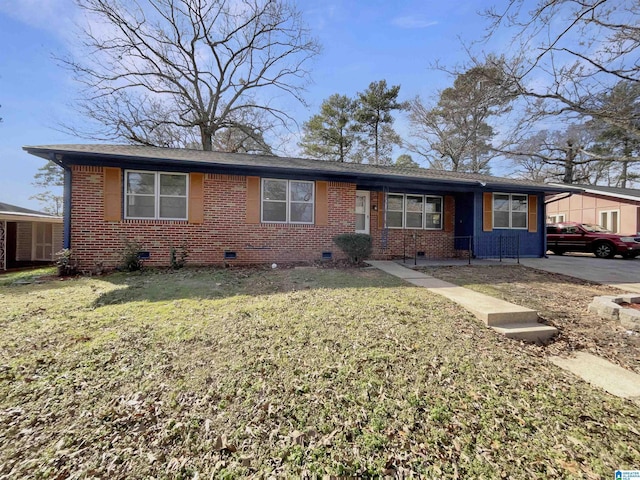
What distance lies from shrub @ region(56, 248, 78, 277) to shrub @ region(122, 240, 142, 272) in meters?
1.14

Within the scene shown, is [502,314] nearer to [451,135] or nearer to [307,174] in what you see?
[307,174]

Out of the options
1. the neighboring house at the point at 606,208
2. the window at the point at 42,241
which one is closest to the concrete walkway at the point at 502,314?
the neighboring house at the point at 606,208

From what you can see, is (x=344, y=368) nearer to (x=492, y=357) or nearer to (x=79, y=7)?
(x=492, y=357)

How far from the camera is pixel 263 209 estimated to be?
8602 mm

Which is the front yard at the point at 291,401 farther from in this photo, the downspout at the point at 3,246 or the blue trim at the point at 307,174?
the downspout at the point at 3,246

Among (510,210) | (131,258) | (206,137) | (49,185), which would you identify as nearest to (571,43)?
(510,210)

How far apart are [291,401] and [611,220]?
23.1 m

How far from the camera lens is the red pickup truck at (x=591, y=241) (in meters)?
12.1

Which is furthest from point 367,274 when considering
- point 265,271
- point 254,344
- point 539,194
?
point 539,194

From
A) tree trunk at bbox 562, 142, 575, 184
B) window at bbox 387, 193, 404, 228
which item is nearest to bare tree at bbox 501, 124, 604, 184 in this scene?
tree trunk at bbox 562, 142, 575, 184

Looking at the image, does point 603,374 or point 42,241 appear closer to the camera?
point 603,374

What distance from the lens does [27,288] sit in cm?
560

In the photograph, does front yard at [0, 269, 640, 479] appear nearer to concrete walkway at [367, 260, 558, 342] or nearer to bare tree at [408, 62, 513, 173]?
concrete walkway at [367, 260, 558, 342]

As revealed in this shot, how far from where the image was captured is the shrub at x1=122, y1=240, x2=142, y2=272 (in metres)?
7.07
